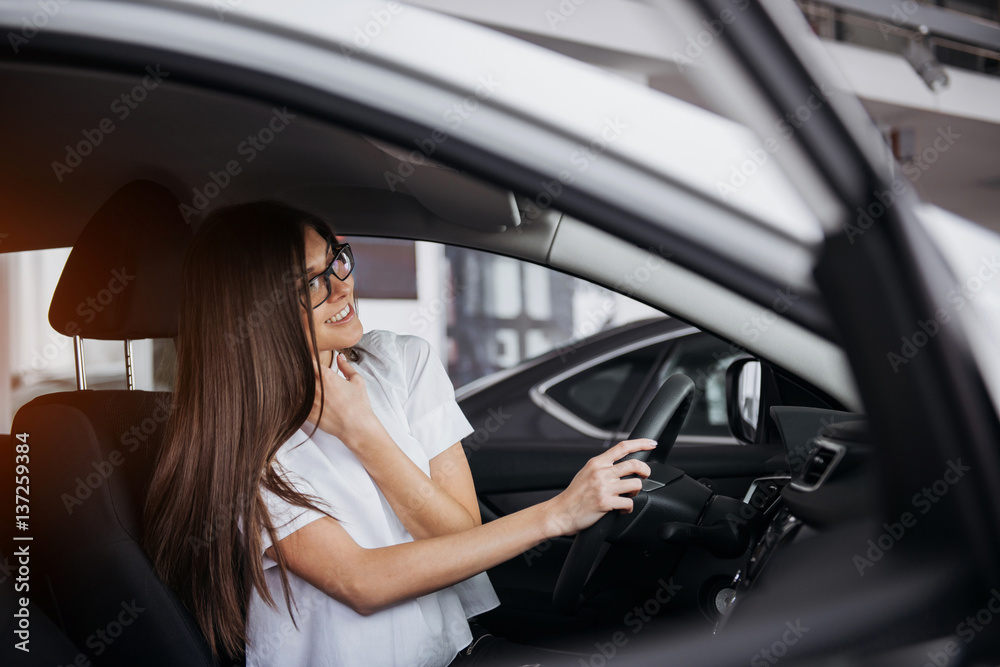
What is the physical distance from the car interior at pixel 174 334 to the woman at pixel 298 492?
81 mm

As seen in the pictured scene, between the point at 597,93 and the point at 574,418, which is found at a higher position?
the point at 597,93

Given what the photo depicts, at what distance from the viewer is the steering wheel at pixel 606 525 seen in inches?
45.6

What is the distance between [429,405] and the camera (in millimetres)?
1427

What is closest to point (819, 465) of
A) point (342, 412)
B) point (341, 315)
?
point (342, 412)

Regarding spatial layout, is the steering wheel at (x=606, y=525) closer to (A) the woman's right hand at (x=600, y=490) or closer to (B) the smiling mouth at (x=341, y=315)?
(A) the woman's right hand at (x=600, y=490)

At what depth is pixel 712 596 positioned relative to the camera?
146cm

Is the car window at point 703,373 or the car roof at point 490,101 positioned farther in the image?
the car window at point 703,373

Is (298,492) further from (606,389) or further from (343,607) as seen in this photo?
(606,389)

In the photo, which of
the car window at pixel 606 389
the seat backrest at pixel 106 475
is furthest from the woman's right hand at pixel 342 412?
the car window at pixel 606 389

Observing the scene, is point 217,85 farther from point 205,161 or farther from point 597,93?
point 205,161

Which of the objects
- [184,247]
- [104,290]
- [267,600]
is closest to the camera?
[267,600]

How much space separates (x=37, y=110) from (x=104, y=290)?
12.0 inches

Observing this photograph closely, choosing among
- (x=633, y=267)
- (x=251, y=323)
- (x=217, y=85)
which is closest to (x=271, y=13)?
(x=217, y=85)

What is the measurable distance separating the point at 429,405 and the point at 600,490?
0.45 meters
